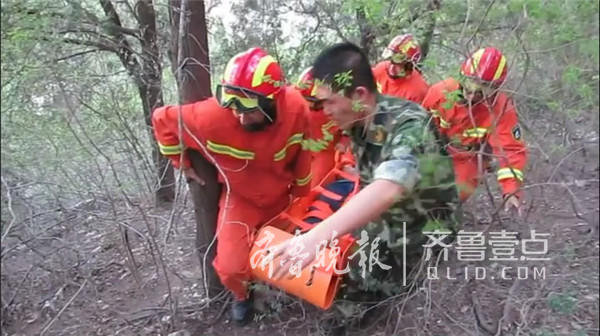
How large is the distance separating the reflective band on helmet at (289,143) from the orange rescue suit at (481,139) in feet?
2.27

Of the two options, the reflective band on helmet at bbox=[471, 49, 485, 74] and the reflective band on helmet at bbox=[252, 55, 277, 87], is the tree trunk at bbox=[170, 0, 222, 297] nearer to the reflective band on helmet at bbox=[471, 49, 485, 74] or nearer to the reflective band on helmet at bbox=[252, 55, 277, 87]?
the reflective band on helmet at bbox=[252, 55, 277, 87]

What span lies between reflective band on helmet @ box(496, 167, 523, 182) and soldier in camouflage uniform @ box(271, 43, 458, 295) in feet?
0.60

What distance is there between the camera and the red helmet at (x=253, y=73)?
9.18 ft

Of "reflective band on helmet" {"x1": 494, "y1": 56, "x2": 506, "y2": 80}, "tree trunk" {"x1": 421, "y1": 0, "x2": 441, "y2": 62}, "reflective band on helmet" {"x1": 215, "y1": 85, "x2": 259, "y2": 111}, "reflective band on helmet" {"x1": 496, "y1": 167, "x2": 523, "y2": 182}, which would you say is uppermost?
"tree trunk" {"x1": 421, "y1": 0, "x2": 441, "y2": 62}

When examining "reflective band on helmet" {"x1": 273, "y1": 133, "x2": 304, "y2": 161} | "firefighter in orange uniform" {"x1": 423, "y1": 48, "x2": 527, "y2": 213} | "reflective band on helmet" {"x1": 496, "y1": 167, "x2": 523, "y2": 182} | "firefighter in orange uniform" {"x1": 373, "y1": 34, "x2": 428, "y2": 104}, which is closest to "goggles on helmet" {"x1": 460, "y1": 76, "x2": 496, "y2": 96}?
"firefighter in orange uniform" {"x1": 423, "y1": 48, "x2": 527, "y2": 213}

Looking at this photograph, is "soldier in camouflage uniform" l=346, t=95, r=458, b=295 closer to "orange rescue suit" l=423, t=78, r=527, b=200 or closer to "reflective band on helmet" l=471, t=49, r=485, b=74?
"orange rescue suit" l=423, t=78, r=527, b=200

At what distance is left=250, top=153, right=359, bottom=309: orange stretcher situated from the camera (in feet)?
8.73

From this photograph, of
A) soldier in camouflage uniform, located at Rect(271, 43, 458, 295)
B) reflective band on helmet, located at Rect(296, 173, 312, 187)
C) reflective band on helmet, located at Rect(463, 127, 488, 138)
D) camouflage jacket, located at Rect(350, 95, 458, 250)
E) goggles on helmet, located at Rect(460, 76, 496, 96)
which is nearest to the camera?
soldier in camouflage uniform, located at Rect(271, 43, 458, 295)

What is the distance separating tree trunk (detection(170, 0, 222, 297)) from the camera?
2.93 meters

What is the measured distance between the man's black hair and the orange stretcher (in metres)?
0.54

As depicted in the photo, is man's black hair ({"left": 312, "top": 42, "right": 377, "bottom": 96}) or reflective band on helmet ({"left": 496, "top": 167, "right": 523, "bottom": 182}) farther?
man's black hair ({"left": 312, "top": 42, "right": 377, "bottom": 96})

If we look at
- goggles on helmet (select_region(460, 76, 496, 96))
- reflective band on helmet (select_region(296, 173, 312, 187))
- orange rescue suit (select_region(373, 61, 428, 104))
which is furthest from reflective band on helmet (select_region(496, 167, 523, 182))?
orange rescue suit (select_region(373, 61, 428, 104))

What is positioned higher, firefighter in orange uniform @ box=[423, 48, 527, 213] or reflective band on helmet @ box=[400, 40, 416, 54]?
reflective band on helmet @ box=[400, 40, 416, 54]

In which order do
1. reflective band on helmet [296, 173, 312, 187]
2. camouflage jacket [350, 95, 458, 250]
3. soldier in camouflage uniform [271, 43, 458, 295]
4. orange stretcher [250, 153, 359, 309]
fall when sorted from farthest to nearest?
1. reflective band on helmet [296, 173, 312, 187]
2. orange stretcher [250, 153, 359, 309]
3. camouflage jacket [350, 95, 458, 250]
4. soldier in camouflage uniform [271, 43, 458, 295]
